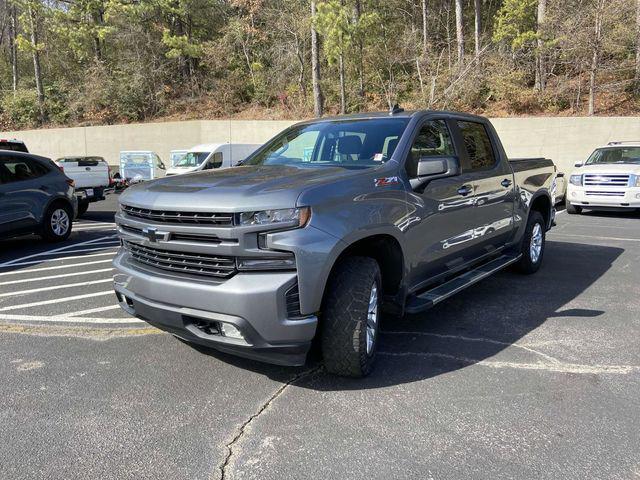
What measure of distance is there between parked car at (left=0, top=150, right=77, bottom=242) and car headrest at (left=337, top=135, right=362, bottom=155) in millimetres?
6349

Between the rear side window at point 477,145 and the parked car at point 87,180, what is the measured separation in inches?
402

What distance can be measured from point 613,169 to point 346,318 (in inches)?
422

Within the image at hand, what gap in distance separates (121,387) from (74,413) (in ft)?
1.24

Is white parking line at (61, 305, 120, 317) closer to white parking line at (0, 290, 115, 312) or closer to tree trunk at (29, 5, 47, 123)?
white parking line at (0, 290, 115, 312)

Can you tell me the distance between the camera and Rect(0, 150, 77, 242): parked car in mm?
8336

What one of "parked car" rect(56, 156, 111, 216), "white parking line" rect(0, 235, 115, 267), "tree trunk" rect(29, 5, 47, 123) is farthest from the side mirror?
"tree trunk" rect(29, 5, 47, 123)

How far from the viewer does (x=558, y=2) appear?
20.0 m

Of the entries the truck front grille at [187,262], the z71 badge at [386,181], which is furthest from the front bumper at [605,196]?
the truck front grille at [187,262]

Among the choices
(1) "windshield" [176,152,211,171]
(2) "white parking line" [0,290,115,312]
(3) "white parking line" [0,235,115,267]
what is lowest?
(2) "white parking line" [0,290,115,312]

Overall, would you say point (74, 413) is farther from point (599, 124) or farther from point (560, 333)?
point (599, 124)

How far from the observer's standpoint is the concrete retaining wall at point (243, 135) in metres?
19.0

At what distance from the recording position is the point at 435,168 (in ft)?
12.8

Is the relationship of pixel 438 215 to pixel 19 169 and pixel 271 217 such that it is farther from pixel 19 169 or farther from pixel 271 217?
pixel 19 169

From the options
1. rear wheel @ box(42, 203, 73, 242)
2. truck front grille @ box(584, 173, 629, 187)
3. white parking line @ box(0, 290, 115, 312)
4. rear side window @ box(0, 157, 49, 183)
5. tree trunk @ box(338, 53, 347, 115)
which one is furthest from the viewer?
tree trunk @ box(338, 53, 347, 115)
